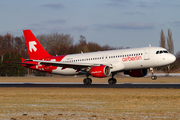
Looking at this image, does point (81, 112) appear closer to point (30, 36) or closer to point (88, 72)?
point (88, 72)

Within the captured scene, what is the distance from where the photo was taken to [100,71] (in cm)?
3553

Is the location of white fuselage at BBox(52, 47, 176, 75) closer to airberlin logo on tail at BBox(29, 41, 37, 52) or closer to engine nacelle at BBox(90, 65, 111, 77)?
engine nacelle at BBox(90, 65, 111, 77)

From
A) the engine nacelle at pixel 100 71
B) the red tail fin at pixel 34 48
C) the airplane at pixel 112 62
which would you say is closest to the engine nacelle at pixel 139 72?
the airplane at pixel 112 62

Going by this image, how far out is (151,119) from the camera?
1151 centimetres

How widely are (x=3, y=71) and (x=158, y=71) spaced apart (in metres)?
49.3

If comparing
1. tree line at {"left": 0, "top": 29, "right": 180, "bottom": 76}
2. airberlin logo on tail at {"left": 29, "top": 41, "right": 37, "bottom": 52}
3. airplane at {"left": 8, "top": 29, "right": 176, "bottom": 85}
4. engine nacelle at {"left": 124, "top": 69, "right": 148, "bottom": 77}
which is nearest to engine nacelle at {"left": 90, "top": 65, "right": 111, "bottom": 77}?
airplane at {"left": 8, "top": 29, "right": 176, "bottom": 85}

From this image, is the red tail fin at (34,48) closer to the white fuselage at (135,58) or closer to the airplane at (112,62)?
the airplane at (112,62)

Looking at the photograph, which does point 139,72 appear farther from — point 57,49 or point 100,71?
point 57,49

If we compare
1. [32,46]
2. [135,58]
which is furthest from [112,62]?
[32,46]

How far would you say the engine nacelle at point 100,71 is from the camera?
3550cm

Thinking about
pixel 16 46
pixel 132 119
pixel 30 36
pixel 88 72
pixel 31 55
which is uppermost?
pixel 16 46

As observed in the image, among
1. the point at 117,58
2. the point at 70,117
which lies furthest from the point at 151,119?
the point at 117,58

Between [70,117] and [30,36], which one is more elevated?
[30,36]

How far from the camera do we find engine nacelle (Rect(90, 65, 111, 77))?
3550 cm
